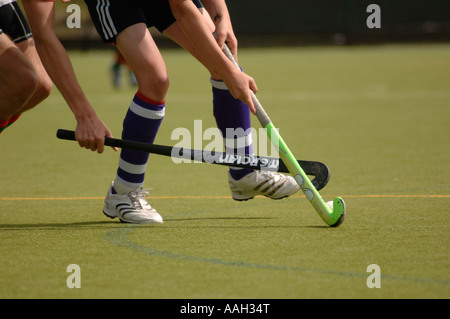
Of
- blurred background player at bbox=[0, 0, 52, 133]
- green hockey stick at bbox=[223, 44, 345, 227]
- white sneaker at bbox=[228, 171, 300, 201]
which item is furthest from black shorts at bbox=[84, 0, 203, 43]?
white sneaker at bbox=[228, 171, 300, 201]

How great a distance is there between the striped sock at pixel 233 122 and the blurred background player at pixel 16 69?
82 centimetres

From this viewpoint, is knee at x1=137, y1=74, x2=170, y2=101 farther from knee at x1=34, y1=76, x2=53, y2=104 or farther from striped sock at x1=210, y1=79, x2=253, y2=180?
knee at x1=34, y1=76, x2=53, y2=104

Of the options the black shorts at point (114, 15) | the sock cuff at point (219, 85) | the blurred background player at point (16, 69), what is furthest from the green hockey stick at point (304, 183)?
the blurred background player at point (16, 69)

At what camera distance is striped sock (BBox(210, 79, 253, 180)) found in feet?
12.5

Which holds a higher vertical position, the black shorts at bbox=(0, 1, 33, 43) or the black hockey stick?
the black shorts at bbox=(0, 1, 33, 43)

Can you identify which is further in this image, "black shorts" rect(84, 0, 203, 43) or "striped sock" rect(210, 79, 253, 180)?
"striped sock" rect(210, 79, 253, 180)

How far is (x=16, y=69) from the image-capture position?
11.3ft

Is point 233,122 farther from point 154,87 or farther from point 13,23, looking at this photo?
point 13,23

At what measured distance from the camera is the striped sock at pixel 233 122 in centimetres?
380

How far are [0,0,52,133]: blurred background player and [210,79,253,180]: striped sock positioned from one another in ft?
2.68

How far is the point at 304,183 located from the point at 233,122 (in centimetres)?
58

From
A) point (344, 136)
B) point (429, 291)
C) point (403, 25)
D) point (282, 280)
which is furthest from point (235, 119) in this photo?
point (403, 25)

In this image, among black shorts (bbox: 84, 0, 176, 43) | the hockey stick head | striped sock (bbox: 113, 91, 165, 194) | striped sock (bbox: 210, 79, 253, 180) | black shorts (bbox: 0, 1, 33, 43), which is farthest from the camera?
striped sock (bbox: 210, 79, 253, 180)

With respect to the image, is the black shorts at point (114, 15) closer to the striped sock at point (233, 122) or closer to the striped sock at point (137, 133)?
the striped sock at point (137, 133)
